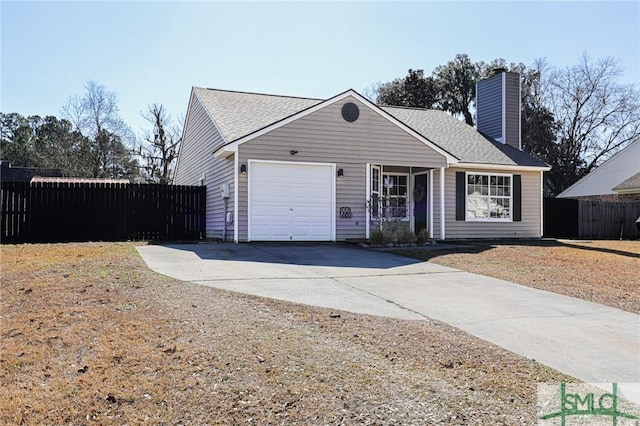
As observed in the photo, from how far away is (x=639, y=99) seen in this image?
120ft

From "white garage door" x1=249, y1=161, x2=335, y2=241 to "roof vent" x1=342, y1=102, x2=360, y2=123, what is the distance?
1513mm

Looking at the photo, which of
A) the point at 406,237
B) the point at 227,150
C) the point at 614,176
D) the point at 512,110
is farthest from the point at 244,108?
the point at 614,176

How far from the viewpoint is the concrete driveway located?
478cm

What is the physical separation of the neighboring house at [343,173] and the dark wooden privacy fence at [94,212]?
46.2 inches

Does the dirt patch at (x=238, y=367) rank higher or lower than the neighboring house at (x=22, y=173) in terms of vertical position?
lower

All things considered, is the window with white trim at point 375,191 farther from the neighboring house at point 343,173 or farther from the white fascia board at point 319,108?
the white fascia board at point 319,108

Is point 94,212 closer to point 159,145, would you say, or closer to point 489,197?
point 489,197

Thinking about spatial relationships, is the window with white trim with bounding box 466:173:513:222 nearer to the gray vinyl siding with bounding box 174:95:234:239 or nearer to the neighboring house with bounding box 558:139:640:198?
the gray vinyl siding with bounding box 174:95:234:239

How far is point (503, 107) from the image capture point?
65.5 feet

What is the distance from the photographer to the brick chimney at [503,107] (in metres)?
19.9

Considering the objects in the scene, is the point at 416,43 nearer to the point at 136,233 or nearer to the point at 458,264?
the point at 458,264

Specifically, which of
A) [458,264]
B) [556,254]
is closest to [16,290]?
[458,264]

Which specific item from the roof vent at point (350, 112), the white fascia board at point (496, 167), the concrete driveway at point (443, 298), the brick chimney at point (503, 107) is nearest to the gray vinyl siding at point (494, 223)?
the white fascia board at point (496, 167)

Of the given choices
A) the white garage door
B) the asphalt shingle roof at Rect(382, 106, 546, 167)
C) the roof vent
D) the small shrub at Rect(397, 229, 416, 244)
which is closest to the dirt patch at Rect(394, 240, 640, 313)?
the small shrub at Rect(397, 229, 416, 244)
